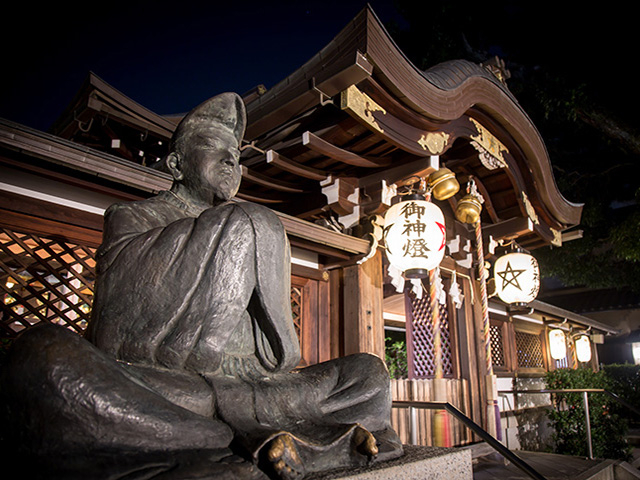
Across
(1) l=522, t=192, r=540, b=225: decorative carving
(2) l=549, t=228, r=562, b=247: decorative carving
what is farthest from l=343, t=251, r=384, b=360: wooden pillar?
(2) l=549, t=228, r=562, b=247: decorative carving

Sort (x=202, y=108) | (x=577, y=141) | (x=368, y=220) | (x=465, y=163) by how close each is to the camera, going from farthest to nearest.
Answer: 1. (x=577, y=141)
2. (x=465, y=163)
3. (x=368, y=220)
4. (x=202, y=108)

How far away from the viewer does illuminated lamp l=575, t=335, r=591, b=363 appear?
1661 cm

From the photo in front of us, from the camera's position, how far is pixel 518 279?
7473mm

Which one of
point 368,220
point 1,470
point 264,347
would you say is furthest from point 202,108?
point 368,220

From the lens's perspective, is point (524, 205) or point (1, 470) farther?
point (524, 205)

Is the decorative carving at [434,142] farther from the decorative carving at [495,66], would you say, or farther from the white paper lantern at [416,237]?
the decorative carving at [495,66]

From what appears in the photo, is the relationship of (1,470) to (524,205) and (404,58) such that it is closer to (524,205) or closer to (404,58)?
(404,58)

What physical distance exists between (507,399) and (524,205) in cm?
525

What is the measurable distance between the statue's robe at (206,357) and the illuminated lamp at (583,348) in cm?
1733

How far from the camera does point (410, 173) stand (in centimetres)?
→ 562

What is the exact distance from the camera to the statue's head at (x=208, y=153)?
2.79 m

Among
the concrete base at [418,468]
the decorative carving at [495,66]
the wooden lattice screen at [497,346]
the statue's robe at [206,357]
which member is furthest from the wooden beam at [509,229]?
the statue's robe at [206,357]

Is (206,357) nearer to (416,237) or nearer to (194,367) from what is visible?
(194,367)

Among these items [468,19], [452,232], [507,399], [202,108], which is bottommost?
[507,399]
